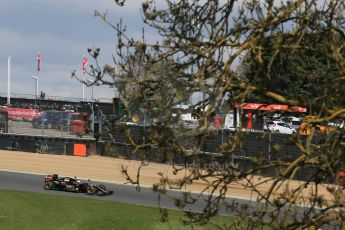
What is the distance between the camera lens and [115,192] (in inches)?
1105

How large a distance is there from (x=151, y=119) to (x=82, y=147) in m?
38.6

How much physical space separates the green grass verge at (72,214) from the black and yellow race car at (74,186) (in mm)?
2933

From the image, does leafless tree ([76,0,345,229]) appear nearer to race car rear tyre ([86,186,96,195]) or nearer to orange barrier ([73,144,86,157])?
race car rear tyre ([86,186,96,195])

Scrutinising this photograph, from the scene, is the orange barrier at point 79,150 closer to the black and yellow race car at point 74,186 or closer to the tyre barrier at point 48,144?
the tyre barrier at point 48,144

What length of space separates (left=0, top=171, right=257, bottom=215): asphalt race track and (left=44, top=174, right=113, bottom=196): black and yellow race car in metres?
0.31

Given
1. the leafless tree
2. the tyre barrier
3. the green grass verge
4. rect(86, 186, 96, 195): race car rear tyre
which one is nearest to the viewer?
the leafless tree

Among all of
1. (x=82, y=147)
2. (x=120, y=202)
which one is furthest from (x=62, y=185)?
(x=82, y=147)

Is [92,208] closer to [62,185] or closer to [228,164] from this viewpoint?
[62,185]

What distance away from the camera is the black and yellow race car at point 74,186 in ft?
87.2

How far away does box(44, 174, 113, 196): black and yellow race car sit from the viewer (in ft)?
87.2

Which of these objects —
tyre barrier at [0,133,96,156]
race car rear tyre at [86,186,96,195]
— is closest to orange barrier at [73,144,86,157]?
tyre barrier at [0,133,96,156]

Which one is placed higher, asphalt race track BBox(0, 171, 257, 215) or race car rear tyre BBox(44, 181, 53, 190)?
race car rear tyre BBox(44, 181, 53, 190)

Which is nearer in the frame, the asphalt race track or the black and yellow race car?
the asphalt race track

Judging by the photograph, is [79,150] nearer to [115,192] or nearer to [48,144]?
[48,144]
